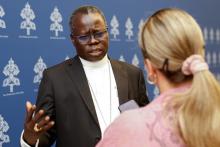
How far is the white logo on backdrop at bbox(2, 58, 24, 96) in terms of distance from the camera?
2.23 m

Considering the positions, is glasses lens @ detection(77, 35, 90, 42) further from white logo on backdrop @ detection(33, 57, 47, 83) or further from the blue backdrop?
white logo on backdrop @ detection(33, 57, 47, 83)

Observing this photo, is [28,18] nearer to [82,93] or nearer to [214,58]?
[82,93]

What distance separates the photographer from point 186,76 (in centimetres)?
104

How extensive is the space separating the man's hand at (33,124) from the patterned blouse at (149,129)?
439 millimetres

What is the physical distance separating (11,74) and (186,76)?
146cm

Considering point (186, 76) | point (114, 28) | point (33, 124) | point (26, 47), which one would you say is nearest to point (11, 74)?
point (26, 47)

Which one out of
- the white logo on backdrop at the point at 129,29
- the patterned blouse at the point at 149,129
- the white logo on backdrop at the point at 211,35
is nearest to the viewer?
the patterned blouse at the point at 149,129

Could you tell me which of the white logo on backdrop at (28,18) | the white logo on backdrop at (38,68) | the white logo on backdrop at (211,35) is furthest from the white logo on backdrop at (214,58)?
the white logo on backdrop at (28,18)

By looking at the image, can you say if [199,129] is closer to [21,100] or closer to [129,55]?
[21,100]

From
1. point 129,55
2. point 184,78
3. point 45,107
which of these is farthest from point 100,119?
point 129,55

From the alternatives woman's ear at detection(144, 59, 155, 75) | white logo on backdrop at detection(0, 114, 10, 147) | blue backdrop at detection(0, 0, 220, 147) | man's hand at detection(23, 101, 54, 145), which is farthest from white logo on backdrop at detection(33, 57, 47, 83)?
woman's ear at detection(144, 59, 155, 75)

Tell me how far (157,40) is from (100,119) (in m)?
0.82

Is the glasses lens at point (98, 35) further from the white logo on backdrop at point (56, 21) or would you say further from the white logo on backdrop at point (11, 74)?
the white logo on backdrop at point (56, 21)

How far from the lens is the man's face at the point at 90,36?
175cm
